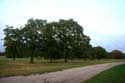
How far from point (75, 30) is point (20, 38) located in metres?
16.7

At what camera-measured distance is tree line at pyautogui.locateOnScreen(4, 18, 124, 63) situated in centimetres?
6956

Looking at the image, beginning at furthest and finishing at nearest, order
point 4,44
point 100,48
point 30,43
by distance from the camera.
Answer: point 100,48 → point 4,44 → point 30,43

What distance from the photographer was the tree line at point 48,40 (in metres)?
69.6

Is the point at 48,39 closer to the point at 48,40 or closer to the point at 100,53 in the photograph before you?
the point at 48,40

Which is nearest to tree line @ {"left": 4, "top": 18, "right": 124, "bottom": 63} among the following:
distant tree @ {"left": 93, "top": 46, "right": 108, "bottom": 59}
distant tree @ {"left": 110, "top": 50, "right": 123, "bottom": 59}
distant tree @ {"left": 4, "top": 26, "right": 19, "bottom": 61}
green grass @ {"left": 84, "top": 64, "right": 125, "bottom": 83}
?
distant tree @ {"left": 4, "top": 26, "right": 19, "bottom": 61}

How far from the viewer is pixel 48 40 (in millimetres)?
71625

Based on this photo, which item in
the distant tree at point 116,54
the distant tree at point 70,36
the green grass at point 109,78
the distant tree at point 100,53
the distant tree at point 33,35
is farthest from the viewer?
the distant tree at point 116,54

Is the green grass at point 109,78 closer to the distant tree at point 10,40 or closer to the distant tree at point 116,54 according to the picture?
the distant tree at point 10,40

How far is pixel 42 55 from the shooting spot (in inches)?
2869

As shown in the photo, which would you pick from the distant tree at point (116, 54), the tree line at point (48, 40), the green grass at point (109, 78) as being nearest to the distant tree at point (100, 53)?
the distant tree at point (116, 54)

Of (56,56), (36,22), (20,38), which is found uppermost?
(36,22)

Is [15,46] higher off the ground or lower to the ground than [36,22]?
lower

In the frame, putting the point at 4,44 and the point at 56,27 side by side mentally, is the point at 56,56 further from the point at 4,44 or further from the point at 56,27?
the point at 4,44

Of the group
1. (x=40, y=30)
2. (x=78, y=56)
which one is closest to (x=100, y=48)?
(x=78, y=56)
